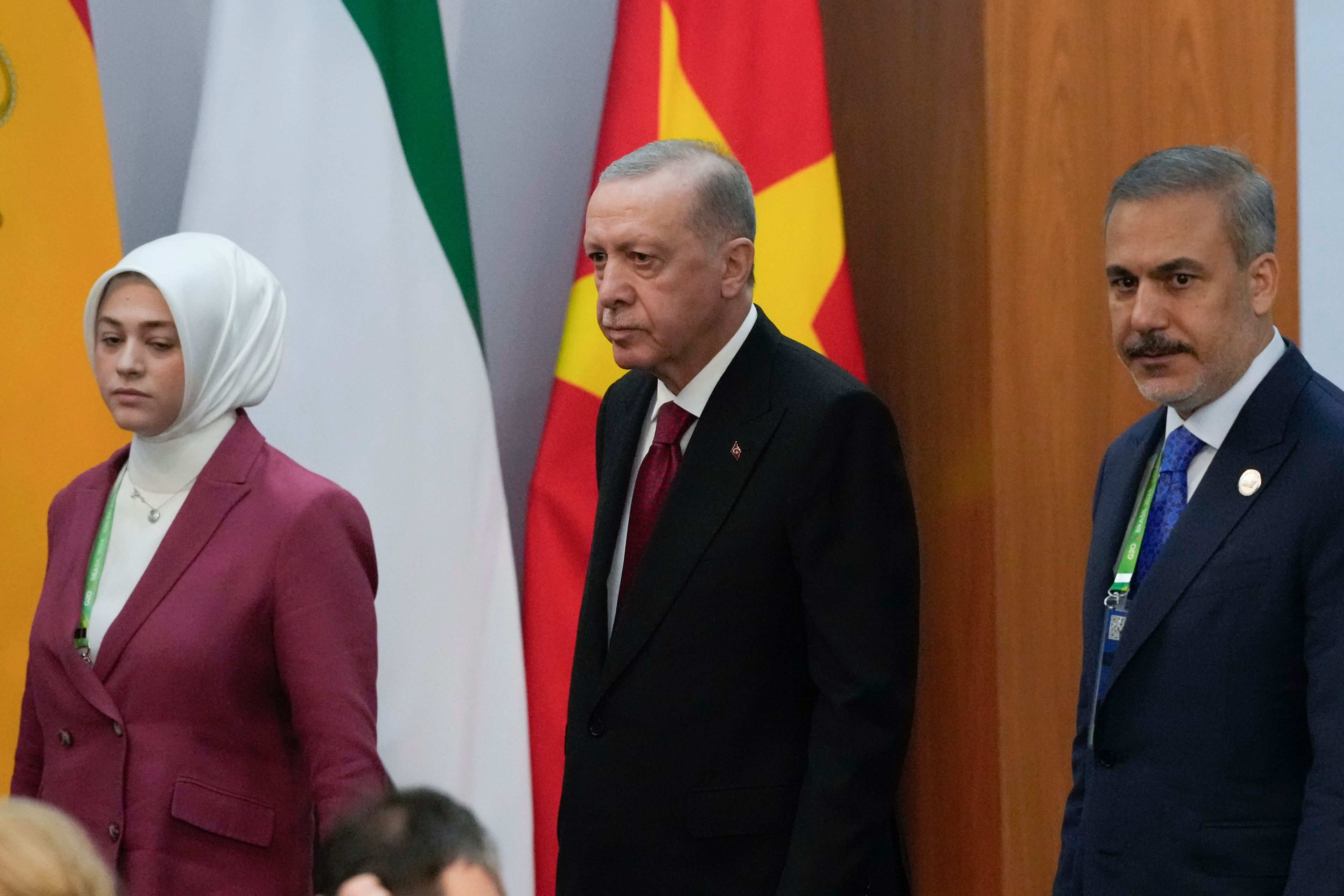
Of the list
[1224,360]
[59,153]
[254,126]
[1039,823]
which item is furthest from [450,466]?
[1224,360]

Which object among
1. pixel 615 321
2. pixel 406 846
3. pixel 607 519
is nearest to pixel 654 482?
pixel 607 519

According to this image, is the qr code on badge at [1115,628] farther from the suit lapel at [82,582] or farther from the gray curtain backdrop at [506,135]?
the gray curtain backdrop at [506,135]

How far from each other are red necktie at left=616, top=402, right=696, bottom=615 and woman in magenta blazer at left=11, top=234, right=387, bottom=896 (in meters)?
0.41

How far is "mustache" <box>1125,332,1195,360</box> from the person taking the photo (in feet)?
6.84

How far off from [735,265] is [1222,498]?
0.86 m

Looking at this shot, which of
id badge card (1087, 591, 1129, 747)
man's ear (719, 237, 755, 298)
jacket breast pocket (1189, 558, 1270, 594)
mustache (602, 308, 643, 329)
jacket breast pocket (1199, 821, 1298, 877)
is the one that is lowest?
jacket breast pocket (1199, 821, 1298, 877)

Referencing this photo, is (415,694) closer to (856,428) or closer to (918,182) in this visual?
(856,428)

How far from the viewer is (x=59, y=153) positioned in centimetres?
323

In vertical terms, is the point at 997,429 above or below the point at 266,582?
above

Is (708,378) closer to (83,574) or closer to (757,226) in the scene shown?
(757,226)

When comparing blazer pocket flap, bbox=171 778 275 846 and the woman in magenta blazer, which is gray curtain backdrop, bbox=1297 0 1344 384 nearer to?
the woman in magenta blazer

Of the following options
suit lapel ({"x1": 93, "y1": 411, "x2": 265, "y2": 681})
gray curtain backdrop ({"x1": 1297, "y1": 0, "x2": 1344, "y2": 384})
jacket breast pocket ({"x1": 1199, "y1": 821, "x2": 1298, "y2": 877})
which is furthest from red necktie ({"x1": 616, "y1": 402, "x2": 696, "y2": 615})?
gray curtain backdrop ({"x1": 1297, "y1": 0, "x2": 1344, "y2": 384})

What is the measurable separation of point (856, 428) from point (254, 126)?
151 centimetres

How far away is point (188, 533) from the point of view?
8.00 ft
